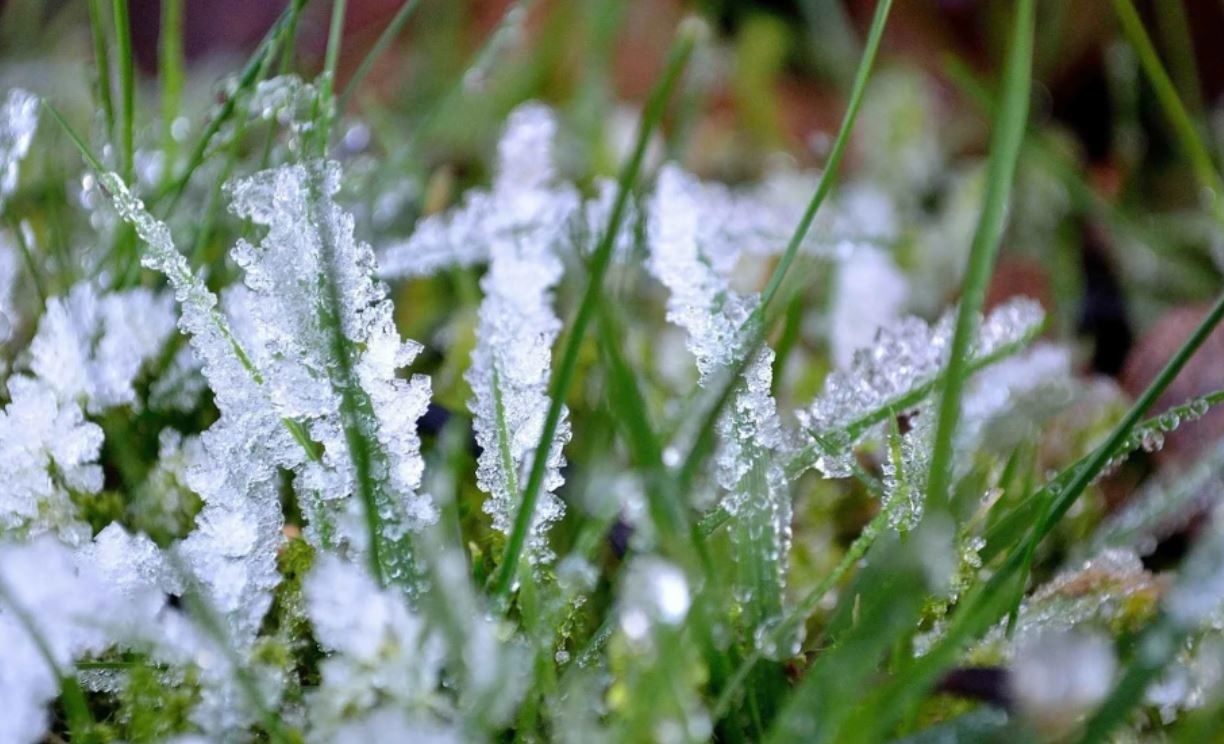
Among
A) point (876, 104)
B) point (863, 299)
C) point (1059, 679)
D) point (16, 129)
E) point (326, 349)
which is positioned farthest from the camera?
point (876, 104)

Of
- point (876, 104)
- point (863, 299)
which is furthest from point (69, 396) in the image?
point (876, 104)

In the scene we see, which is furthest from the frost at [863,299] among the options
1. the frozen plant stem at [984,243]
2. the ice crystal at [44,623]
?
the ice crystal at [44,623]

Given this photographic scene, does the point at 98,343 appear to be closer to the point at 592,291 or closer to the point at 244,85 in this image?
the point at 244,85

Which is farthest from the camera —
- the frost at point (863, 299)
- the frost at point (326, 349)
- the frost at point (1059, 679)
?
the frost at point (863, 299)

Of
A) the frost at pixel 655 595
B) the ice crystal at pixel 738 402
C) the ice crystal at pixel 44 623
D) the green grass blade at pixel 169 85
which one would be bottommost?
the frost at pixel 655 595

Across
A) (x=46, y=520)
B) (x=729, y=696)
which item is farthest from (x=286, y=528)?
(x=729, y=696)

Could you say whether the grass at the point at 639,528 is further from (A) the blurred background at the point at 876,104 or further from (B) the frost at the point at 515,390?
(A) the blurred background at the point at 876,104
